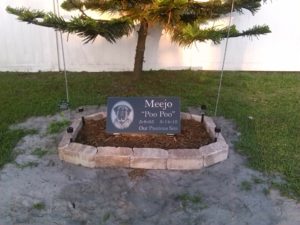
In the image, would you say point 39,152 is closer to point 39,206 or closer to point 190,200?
point 39,206

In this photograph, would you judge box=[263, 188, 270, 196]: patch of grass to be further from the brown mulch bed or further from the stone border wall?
the brown mulch bed

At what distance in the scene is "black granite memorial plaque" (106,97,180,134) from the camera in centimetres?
350

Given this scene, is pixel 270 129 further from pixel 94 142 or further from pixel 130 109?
pixel 94 142

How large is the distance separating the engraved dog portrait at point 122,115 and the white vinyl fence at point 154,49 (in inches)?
110

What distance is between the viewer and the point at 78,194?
293cm

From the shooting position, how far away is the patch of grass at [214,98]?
11.7 ft

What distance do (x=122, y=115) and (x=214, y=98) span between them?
1863mm

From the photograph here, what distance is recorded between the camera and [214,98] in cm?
501

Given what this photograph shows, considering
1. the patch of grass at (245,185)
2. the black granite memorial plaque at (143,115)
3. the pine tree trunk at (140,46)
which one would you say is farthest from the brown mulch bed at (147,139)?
the pine tree trunk at (140,46)

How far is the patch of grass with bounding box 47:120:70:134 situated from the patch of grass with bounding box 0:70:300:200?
31 cm

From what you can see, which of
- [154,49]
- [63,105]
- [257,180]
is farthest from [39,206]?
[154,49]

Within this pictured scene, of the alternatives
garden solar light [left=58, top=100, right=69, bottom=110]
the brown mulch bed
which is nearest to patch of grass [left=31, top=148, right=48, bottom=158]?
the brown mulch bed

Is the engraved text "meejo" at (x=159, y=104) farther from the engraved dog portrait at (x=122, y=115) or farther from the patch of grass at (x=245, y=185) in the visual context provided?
the patch of grass at (x=245, y=185)

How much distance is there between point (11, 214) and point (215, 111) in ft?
8.42
